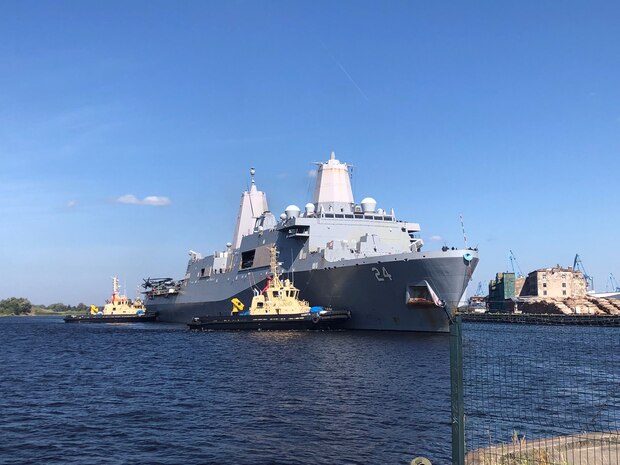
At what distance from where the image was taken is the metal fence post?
26.3 ft

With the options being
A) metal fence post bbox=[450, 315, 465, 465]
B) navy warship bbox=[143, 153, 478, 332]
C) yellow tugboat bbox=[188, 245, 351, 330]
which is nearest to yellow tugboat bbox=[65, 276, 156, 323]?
navy warship bbox=[143, 153, 478, 332]

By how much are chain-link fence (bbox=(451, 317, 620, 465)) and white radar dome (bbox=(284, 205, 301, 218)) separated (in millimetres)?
22348

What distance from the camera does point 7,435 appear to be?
1536 centimetres

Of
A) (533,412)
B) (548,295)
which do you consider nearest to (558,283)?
(548,295)

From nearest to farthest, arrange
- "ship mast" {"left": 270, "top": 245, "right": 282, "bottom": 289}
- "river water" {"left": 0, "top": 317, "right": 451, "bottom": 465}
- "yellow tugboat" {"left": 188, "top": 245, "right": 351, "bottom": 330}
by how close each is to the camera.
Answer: "river water" {"left": 0, "top": 317, "right": 451, "bottom": 465} < "yellow tugboat" {"left": 188, "top": 245, "right": 351, "bottom": 330} < "ship mast" {"left": 270, "top": 245, "right": 282, "bottom": 289}

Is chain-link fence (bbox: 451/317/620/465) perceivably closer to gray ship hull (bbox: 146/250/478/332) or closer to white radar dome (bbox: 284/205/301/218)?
gray ship hull (bbox: 146/250/478/332)

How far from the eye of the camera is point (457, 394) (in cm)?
804

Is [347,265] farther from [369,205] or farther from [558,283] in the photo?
[558,283]

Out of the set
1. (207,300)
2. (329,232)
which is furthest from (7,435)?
(207,300)

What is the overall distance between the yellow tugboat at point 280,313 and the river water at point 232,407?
955 centimetres

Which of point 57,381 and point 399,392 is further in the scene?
point 57,381

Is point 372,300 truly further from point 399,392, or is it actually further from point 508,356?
point 399,392

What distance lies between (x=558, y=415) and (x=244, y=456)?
9040 mm

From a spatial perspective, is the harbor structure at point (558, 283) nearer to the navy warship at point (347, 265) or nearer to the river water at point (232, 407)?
the navy warship at point (347, 265)
